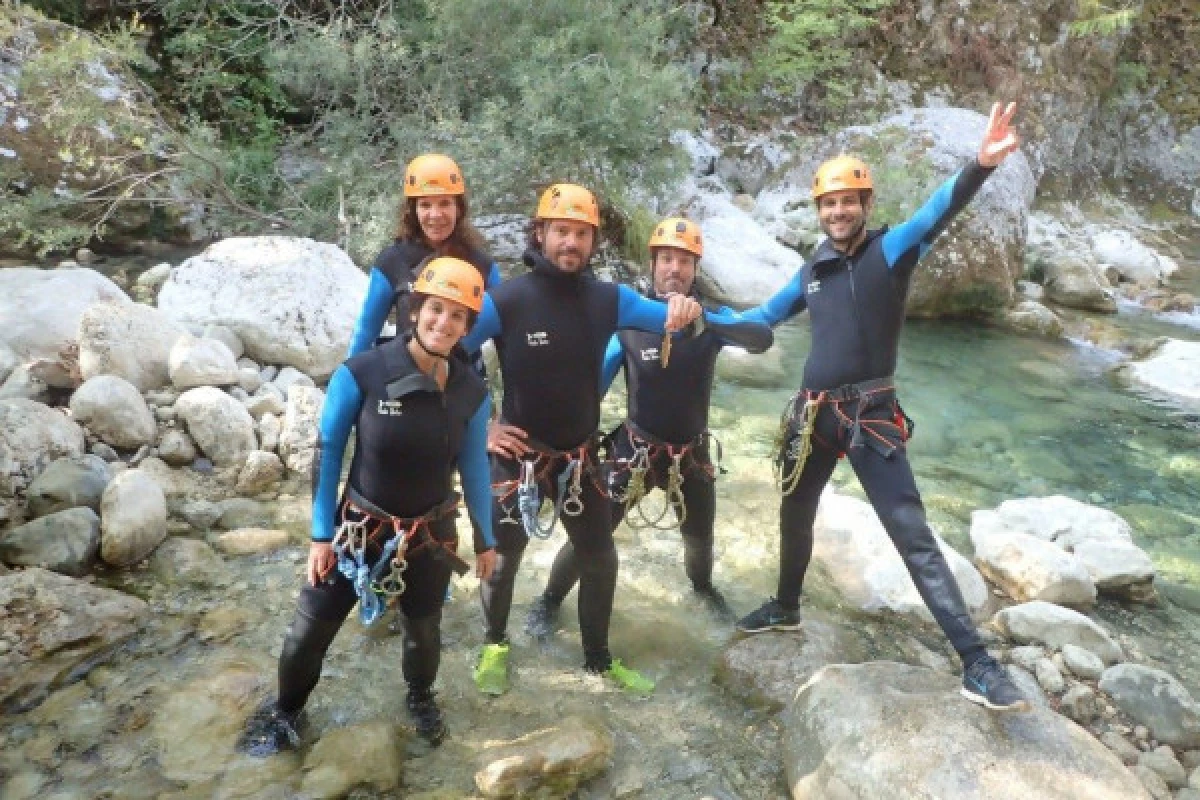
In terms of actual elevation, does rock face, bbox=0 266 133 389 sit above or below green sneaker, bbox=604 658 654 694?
above

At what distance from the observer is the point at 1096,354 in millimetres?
11250

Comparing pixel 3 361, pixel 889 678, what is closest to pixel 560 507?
pixel 889 678

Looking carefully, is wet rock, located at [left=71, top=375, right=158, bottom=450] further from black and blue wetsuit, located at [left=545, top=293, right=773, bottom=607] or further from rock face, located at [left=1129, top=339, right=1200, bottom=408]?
rock face, located at [left=1129, top=339, right=1200, bottom=408]

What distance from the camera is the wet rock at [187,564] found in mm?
4781

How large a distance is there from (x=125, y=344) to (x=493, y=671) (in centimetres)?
405

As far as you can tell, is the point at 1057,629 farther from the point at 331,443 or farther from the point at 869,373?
the point at 331,443

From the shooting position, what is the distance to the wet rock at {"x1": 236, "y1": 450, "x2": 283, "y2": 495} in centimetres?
577

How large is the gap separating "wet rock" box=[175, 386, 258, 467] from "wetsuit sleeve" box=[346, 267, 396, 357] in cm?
215

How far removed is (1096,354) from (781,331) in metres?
4.40

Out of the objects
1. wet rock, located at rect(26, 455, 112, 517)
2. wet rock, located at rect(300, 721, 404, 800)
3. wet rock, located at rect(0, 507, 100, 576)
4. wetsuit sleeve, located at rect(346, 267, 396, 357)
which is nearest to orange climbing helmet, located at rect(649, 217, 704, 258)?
wetsuit sleeve, located at rect(346, 267, 396, 357)

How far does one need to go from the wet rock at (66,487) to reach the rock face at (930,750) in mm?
4287

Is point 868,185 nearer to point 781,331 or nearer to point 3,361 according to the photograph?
point 3,361

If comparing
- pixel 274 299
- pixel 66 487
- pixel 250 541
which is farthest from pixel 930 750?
pixel 274 299

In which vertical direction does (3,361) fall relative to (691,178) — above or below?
below
